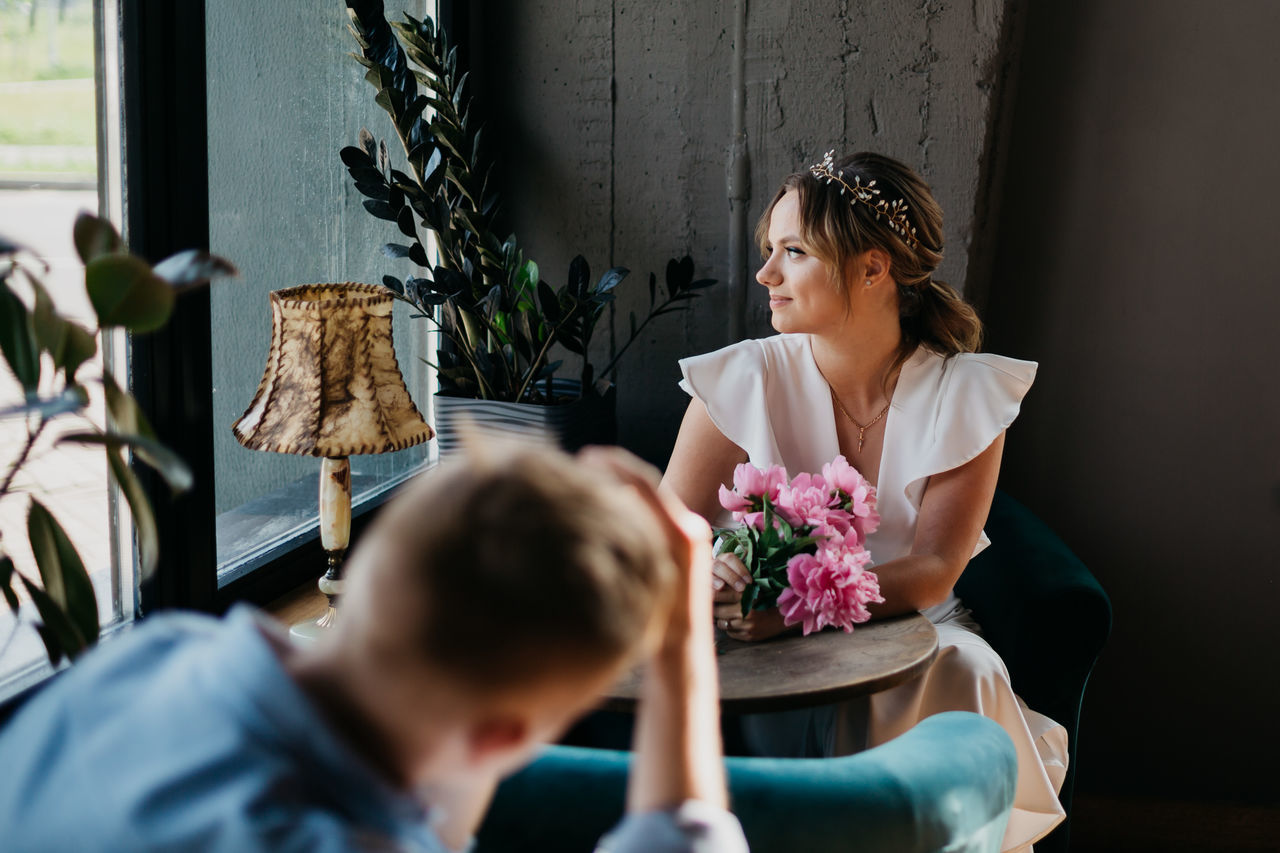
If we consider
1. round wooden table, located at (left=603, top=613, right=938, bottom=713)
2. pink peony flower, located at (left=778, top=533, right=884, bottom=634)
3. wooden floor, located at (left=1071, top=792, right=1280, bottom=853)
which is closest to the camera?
round wooden table, located at (left=603, top=613, right=938, bottom=713)

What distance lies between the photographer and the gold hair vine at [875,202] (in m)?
2.10

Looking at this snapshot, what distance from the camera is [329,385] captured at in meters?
1.64

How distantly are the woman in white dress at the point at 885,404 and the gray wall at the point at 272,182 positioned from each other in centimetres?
83

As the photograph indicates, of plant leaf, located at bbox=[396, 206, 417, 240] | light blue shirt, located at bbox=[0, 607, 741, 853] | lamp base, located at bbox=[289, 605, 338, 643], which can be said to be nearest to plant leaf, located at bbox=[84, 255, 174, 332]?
light blue shirt, located at bbox=[0, 607, 741, 853]

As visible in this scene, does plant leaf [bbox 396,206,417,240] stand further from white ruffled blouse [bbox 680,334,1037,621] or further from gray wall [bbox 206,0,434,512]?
white ruffled blouse [bbox 680,334,1037,621]

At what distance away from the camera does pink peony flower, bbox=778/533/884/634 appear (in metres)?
1.55

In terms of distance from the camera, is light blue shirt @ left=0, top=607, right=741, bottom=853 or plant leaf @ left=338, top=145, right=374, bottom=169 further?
plant leaf @ left=338, top=145, right=374, bottom=169

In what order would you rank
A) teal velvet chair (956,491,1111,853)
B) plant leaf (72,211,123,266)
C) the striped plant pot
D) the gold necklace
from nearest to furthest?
plant leaf (72,211,123,266)
teal velvet chair (956,491,1111,853)
the gold necklace
the striped plant pot

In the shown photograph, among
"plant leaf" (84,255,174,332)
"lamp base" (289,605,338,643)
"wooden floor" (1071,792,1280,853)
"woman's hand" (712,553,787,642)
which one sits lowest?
"wooden floor" (1071,792,1280,853)

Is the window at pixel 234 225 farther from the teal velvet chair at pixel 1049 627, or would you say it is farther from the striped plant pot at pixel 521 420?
the teal velvet chair at pixel 1049 627

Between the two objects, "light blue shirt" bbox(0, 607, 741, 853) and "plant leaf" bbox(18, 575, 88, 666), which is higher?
"light blue shirt" bbox(0, 607, 741, 853)

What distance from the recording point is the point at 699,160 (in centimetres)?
267

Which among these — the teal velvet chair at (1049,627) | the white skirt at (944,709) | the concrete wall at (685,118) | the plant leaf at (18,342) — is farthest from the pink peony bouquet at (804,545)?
the concrete wall at (685,118)

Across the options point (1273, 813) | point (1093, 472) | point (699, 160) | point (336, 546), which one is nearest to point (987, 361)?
point (1093, 472)
